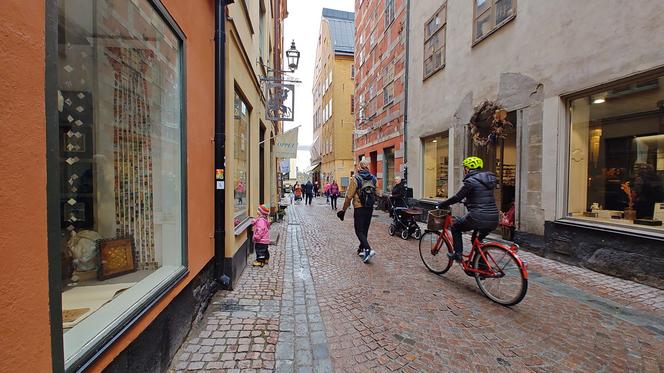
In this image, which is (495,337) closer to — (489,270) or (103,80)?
(489,270)

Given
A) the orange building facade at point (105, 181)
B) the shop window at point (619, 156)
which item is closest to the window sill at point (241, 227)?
the orange building facade at point (105, 181)

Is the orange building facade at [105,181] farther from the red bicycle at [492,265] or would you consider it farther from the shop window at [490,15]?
the shop window at [490,15]

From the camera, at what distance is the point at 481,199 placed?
173 inches

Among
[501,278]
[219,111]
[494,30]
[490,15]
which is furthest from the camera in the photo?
[490,15]

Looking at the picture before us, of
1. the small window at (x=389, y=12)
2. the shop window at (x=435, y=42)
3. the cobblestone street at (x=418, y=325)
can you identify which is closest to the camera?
the cobblestone street at (x=418, y=325)

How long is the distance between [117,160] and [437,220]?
4.24 metres

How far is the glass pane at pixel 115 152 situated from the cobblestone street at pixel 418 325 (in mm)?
951

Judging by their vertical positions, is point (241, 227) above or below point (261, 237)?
above

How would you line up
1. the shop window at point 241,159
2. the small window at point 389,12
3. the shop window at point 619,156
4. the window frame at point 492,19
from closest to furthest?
the shop window at point 619,156 < the shop window at point 241,159 < the window frame at point 492,19 < the small window at point 389,12

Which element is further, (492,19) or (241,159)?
(492,19)

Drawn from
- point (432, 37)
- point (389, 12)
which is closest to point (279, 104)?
point (432, 37)

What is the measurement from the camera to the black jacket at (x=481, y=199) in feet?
14.3

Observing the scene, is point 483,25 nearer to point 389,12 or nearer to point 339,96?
point 389,12

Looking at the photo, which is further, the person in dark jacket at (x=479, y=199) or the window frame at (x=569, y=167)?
the window frame at (x=569, y=167)
